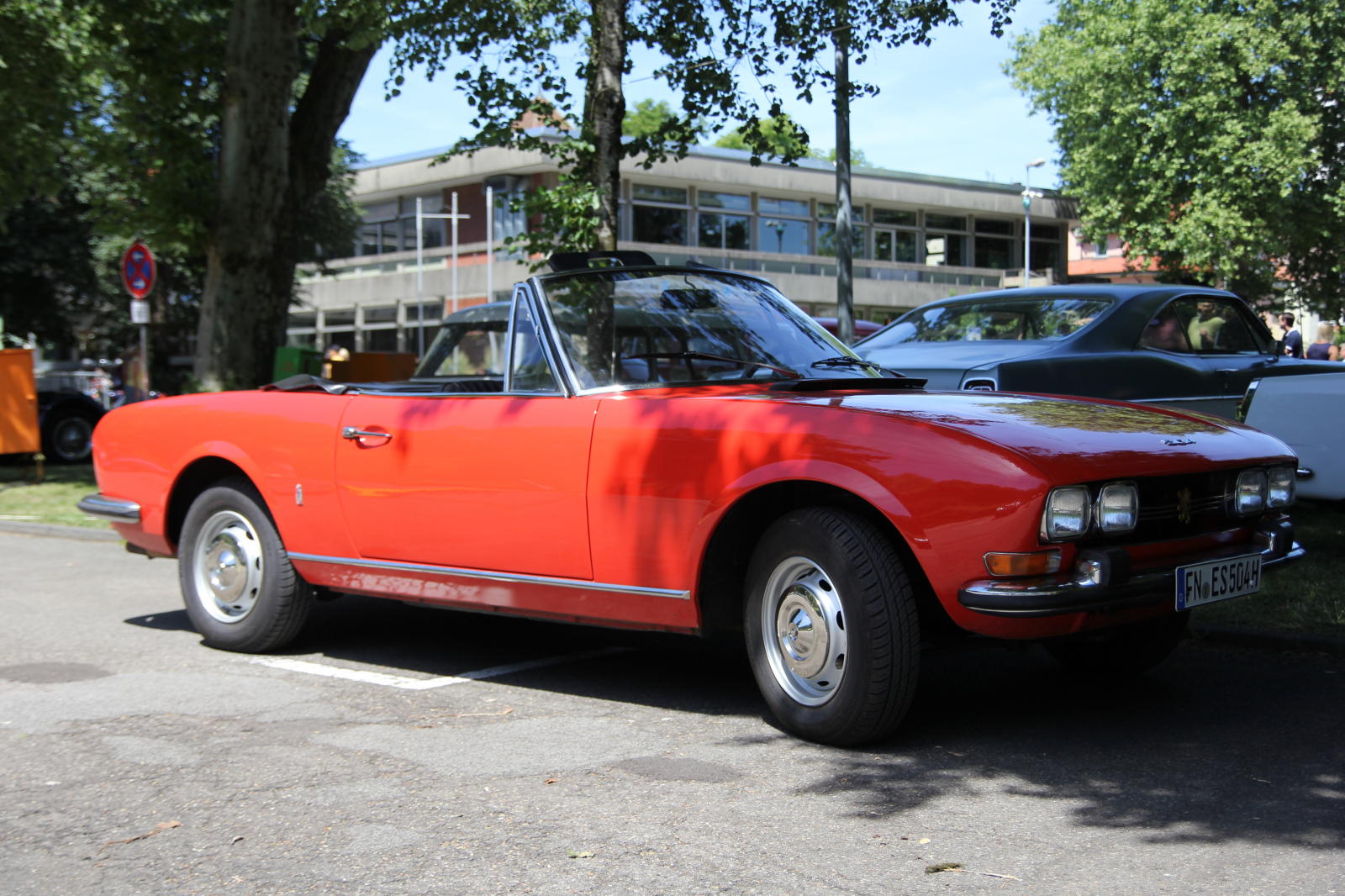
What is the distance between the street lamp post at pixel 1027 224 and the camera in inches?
1884

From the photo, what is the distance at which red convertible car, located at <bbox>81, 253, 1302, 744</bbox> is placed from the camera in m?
3.72

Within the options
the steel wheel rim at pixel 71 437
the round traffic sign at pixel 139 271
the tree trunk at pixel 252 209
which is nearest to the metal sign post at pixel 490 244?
the steel wheel rim at pixel 71 437

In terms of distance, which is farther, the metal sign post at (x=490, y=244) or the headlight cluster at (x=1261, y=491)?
the metal sign post at (x=490, y=244)

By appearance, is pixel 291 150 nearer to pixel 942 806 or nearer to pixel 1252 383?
pixel 1252 383

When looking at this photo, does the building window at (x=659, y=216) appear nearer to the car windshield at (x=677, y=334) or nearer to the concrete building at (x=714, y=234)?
the concrete building at (x=714, y=234)

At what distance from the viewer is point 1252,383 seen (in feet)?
22.6

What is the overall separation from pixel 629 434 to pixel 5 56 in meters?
15.5

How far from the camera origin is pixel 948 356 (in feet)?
25.0

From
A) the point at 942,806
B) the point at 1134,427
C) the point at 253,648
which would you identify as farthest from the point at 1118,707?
the point at 253,648

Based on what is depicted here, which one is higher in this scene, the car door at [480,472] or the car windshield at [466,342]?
the car windshield at [466,342]

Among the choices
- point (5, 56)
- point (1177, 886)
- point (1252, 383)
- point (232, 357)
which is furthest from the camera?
point (5, 56)

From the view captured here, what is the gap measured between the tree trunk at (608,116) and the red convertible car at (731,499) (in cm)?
341

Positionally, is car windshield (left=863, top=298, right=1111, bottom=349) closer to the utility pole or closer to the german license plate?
the utility pole

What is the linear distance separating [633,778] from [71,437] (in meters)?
18.4
